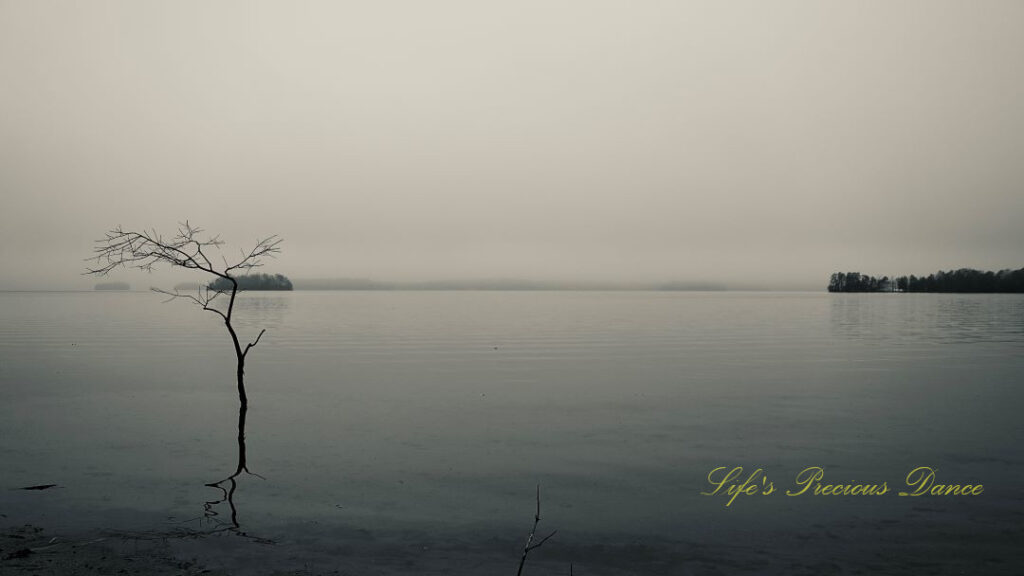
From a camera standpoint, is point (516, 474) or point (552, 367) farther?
point (552, 367)

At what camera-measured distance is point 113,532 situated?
1060 centimetres

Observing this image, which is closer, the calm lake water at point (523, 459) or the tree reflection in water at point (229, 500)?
the calm lake water at point (523, 459)

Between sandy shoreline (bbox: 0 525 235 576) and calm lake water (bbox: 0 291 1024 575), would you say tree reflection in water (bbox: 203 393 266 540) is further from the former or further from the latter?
sandy shoreline (bbox: 0 525 235 576)

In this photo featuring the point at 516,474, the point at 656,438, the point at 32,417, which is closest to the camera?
the point at 516,474

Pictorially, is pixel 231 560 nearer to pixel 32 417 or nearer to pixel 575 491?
pixel 575 491

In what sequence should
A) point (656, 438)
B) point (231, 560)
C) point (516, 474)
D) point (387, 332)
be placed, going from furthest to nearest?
point (387, 332)
point (656, 438)
point (516, 474)
point (231, 560)

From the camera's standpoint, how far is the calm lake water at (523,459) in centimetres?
1038

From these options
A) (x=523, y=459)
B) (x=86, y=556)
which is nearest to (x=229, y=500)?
(x=86, y=556)

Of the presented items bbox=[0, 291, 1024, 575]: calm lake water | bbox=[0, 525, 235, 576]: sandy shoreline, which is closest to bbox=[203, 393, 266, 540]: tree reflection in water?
bbox=[0, 291, 1024, 575]: calm lake water

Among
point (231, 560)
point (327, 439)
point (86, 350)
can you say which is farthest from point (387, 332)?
point (231, 560)

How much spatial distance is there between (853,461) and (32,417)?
23080 mm

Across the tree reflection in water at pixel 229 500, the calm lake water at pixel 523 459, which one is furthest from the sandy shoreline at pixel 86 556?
the tree reflection in water at pixel 229 500

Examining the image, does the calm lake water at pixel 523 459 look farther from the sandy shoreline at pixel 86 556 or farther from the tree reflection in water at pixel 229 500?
the sandy shoreline at pixel 86 556

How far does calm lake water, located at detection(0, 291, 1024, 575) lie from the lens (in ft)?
34.1
